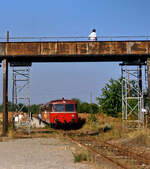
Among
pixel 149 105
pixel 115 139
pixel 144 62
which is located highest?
pixel 144 62

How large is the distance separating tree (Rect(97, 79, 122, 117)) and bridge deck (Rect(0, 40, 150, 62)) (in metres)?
22.9

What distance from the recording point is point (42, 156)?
1148 cm

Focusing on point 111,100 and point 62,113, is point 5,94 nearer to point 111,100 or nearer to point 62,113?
point 62,113

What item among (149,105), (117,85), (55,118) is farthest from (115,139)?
(117,85)

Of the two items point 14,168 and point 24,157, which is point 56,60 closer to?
point 24,157

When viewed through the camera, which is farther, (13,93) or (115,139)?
(13,93)

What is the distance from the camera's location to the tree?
4400 cm

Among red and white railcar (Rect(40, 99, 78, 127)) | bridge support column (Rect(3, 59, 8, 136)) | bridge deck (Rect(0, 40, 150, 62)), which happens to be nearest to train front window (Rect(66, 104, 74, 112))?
red and white railcar (Rect(40, 99, 78, 127))

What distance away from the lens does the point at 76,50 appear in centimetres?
2114

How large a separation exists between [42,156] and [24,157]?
665 mm

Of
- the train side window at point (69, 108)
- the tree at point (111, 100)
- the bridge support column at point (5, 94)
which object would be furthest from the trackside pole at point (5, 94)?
the tree at point (111, 100)

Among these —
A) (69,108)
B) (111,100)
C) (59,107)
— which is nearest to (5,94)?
(59,107)

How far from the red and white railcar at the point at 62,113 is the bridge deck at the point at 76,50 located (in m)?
6.98

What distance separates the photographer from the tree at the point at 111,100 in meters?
44.0
